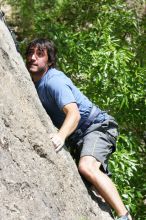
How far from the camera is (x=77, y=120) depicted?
4.54 meters

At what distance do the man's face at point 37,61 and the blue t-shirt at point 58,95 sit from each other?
12 centimetres

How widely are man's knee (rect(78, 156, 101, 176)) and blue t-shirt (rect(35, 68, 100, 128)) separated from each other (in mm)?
427

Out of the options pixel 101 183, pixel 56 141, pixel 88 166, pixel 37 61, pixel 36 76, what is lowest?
pixel 101 183

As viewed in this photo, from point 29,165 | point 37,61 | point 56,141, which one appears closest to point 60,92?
point 56,141

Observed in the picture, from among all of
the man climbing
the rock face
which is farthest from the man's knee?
the rock face

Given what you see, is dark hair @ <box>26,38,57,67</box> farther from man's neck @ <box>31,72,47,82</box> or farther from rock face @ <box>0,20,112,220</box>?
rock face @ <box>0,20,112,220</box>

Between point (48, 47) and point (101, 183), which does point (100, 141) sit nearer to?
point (101, 183)

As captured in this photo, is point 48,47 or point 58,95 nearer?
point 58,95

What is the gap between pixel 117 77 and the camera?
7719 millimetres

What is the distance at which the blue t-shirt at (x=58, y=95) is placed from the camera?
459cm

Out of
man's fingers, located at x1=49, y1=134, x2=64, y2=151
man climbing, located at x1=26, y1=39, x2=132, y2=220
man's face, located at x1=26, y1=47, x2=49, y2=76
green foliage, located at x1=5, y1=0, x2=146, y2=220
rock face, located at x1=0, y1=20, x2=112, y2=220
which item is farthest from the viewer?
green foliage, located at x1=5, y1=0, x2=146, y2=220

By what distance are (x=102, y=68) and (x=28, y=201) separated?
4.04 meters

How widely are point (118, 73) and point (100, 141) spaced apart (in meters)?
2.95

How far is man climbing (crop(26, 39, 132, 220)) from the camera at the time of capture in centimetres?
455
